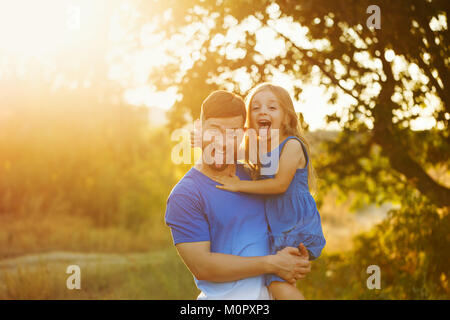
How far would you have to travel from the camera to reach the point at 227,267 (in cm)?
220

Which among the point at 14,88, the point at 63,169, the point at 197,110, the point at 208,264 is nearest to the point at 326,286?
the point at 197,110

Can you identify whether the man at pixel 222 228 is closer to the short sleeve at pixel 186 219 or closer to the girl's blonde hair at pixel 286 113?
the short sleeve at pixel 186 219

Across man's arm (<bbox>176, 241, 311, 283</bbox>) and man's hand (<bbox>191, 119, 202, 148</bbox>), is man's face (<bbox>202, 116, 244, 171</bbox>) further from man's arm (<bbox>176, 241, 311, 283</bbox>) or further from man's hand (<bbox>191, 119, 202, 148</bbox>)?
man's arm (<bbox>176, 241, 311, 283</bbox>)

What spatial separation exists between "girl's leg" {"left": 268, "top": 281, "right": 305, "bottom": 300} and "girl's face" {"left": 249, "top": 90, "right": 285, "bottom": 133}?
996 millimetres

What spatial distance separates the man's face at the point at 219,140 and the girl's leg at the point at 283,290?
25.3 inches

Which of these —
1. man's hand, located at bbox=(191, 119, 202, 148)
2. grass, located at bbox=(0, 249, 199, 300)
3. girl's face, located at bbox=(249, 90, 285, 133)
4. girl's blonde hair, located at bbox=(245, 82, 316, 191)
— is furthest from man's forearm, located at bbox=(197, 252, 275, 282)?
grass, located at bbox=(0, 249, 199, 300)

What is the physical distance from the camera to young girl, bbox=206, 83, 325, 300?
8.24 feet

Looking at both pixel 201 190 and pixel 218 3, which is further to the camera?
pixel 218 3

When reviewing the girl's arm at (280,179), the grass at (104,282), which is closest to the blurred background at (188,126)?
the grass at (104,282)

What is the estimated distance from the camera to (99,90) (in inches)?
513

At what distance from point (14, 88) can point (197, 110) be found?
8.09m

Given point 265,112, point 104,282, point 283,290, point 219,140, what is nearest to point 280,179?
point 265,112
